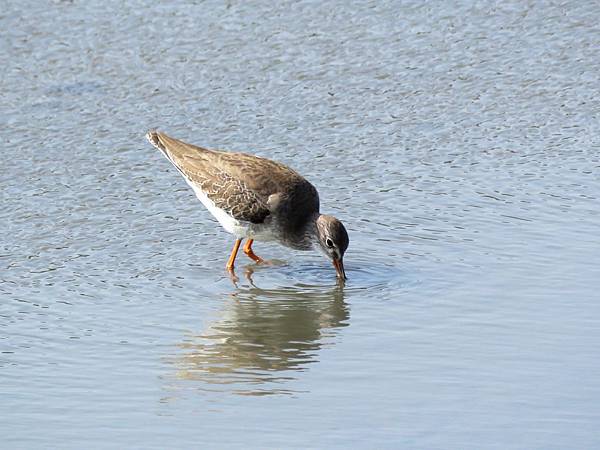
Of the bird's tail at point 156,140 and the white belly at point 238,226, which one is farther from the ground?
the bird's tail at point 156,140

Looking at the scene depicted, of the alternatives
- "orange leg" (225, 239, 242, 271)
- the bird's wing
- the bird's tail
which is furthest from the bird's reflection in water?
the bird's tail

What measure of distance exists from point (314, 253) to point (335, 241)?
3.94 ft

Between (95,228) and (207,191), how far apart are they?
3.02 feet

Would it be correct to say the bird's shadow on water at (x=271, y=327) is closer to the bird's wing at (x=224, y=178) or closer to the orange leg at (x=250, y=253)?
the orange leg at (x=250, y=253)

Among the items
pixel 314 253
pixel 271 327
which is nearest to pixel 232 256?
pixel 314 253

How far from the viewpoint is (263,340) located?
823cm

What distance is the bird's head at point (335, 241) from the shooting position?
942 centimetres

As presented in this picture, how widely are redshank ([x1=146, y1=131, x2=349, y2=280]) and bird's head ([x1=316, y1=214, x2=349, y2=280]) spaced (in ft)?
0.51

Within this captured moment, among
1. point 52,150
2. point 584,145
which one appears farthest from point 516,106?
point 52,150

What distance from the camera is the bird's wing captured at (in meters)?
10.1

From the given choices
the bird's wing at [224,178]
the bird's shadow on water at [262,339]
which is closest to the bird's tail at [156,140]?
the bird's wing at [224,178]

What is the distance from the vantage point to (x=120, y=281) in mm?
9023

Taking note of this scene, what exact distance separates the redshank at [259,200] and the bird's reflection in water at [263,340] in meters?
0.75

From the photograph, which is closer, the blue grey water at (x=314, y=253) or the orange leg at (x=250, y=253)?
the blue grey water at (x=314, y=253)
